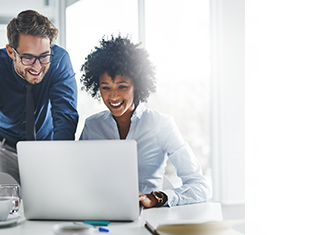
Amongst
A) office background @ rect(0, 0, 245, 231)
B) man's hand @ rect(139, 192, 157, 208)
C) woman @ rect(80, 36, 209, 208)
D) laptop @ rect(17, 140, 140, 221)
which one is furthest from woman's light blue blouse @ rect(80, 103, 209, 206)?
laptop @ rect(17, 140, 140, 221)

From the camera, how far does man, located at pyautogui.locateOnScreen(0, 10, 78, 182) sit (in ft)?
6.52

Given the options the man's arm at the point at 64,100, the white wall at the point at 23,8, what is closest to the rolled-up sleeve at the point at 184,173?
the man's arm at the point at 64,100

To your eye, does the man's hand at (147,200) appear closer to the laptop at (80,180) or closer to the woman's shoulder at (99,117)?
the laptop at (80,180)

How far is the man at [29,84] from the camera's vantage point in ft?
6.52

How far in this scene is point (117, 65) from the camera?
2.03m

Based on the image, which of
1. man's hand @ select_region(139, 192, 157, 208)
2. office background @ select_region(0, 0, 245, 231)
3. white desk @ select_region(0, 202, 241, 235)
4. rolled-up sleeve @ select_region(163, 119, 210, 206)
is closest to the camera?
white desk @ select_region(0, 202, 241, 235)

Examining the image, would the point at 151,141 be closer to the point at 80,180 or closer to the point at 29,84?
the point at 29,84

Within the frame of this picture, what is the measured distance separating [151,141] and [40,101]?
0.72 meters

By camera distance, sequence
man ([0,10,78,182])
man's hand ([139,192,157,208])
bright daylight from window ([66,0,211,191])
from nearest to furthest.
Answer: man's hand ([139,192,157,208]), man ([0,10,78,182]), bright daylight from window ([66,0,211,191])

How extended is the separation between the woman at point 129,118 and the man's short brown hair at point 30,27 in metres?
0.28

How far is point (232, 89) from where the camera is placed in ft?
8.52

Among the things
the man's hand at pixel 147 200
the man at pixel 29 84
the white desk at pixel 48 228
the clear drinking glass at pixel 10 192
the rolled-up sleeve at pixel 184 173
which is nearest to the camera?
the white desk at pixel 48 228

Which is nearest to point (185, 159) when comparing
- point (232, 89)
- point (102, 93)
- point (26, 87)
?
point (102, 93)

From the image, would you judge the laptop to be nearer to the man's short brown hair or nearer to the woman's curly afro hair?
the woman's curly afro hair
